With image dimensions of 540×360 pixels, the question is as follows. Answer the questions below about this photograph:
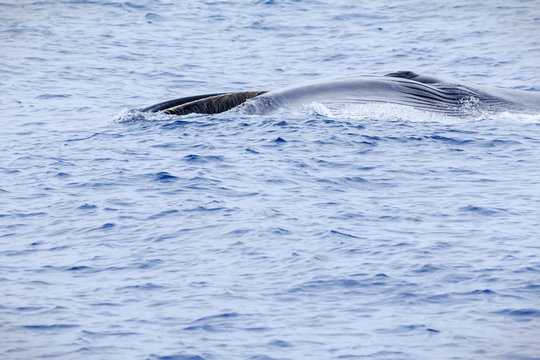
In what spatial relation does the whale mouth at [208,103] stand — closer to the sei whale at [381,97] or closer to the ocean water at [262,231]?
the sei whale at [381,97]

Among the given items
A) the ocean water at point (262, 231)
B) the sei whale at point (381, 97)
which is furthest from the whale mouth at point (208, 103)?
the ocean water at point (262, 231)

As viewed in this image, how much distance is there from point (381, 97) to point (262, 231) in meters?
6.29

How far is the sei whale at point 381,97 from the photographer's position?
2067 cm

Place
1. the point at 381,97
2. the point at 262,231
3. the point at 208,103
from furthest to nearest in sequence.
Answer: the point at 208,103 < the point at 381,97 < the point at 262,231

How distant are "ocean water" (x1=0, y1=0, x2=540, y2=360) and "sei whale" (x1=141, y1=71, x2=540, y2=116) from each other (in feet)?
0.78

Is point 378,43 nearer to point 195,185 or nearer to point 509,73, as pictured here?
point 509,73

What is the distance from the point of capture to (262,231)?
15555mm

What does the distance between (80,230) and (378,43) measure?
26.8m

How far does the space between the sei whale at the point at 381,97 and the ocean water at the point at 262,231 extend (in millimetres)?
239

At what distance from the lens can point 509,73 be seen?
1294 inches

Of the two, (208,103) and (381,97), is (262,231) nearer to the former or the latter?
(381,97)

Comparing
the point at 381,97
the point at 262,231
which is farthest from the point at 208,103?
the point at 262,231

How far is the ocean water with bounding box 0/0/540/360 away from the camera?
12070mm

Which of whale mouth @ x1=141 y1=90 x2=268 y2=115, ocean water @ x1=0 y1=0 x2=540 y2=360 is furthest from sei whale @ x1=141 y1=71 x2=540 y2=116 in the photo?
ocean water @ x1=0 y1=0 x2=540 y2=360
